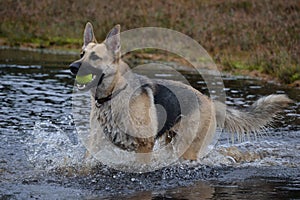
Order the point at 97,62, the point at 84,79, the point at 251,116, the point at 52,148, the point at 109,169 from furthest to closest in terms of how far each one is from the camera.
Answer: the point at 52,148 → the point at 251,116 → the point at 109,169 → the point at 97,62 → the point at 84,79

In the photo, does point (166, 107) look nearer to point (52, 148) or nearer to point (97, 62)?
point (97, 62)

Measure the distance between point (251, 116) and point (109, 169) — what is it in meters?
2.03

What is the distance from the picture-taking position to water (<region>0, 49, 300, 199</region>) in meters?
5.56

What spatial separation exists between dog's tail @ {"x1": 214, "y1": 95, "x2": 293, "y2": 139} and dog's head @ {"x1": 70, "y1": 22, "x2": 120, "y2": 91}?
1.60m

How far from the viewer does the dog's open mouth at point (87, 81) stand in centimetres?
623

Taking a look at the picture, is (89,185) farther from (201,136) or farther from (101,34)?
(101,34)

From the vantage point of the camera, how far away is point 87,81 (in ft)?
20.7

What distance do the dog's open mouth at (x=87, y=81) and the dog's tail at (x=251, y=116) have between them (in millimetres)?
1690

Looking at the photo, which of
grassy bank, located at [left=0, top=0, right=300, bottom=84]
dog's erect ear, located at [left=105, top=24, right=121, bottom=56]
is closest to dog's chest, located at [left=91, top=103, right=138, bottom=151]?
dog's erect ear, located at [left=105, top=24, right=121, bottom=56]

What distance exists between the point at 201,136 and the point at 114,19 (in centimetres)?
1490

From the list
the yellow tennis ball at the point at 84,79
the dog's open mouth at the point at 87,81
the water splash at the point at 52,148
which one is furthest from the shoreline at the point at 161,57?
the yellow tennis ball at the point at 84,79

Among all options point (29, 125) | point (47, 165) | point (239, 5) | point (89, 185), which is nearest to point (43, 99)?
point (29, 125)

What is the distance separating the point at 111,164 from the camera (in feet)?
21.9

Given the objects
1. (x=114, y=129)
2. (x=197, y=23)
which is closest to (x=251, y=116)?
(x=114, y=129)
